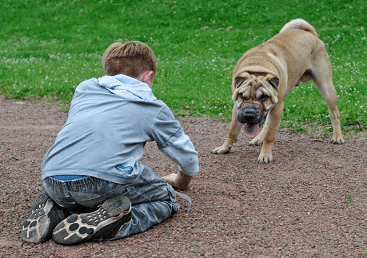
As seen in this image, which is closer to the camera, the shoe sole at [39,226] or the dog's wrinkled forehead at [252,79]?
the shoe sole at [39,226]

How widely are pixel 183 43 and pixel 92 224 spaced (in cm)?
1220

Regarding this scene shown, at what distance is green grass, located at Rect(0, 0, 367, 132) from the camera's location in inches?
313

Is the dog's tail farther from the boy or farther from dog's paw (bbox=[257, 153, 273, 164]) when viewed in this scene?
the boy

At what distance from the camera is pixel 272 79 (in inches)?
198

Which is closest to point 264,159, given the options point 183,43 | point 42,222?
point 42,222

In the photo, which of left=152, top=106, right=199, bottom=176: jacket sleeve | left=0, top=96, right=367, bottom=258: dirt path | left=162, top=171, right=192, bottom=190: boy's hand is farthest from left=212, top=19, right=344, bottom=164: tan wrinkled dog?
left=152, top=106, right=199, bottom=176: jacket sleeve

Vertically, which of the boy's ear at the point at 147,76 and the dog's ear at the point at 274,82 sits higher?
the boy's ear at the point at 147,76

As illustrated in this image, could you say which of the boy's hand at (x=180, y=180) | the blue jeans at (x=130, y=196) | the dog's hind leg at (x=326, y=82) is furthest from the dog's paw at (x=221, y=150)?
the blue jeans at (x=130, y=196)

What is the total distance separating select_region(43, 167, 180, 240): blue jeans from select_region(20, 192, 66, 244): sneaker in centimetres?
7

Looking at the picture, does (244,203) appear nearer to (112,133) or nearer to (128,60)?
(112,133)

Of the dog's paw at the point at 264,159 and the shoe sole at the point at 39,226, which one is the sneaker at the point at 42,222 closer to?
the shoe sole at the point at 39,226

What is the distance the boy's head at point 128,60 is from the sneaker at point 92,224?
41.1 inches

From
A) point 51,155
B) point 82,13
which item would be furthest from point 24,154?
point 82,13

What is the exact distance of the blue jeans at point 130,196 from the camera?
305cm
